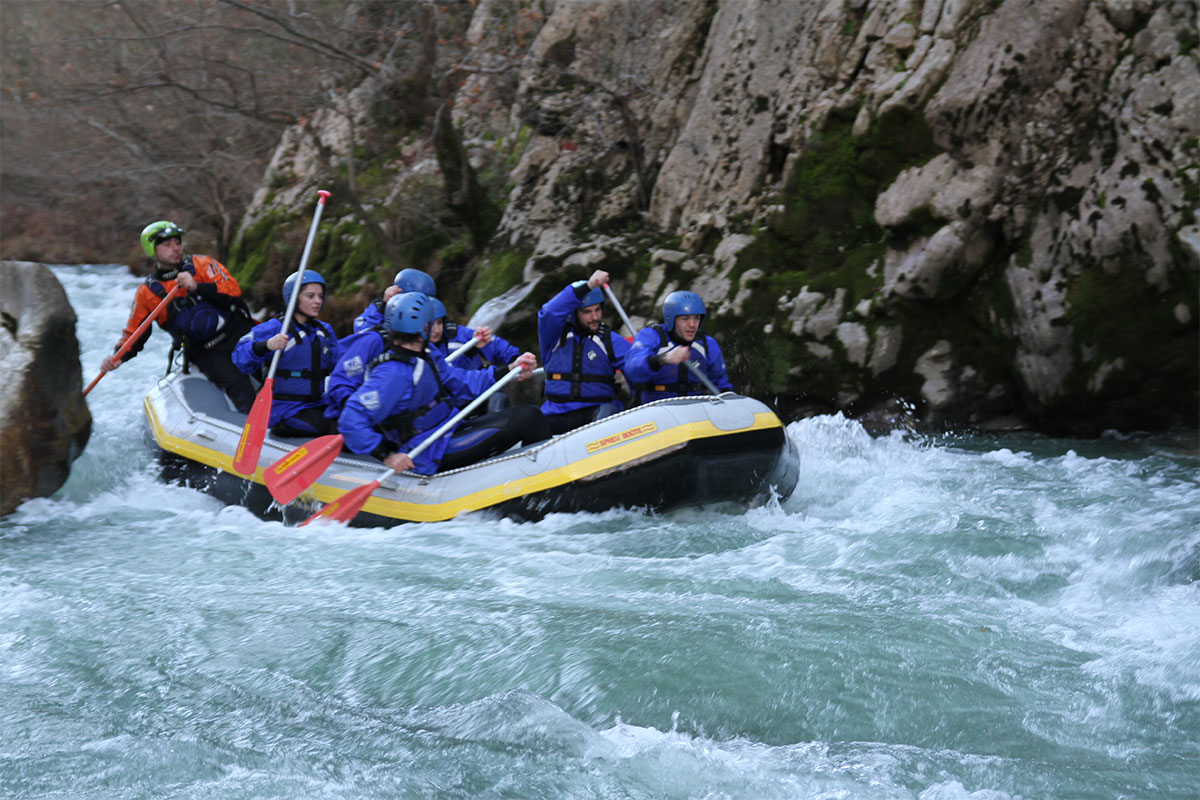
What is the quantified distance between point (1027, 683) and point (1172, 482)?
347 centimetres

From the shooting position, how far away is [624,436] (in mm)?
5742

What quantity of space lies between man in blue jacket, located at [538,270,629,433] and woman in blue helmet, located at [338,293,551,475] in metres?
0.31

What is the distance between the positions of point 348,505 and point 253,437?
891mm

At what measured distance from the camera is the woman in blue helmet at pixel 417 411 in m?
5.80

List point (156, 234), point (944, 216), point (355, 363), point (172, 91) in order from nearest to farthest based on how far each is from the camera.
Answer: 1. point (355, 363)
2. point (156, 234)
3. point (944, 216)
4. point (172, 91)

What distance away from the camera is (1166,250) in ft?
23.3

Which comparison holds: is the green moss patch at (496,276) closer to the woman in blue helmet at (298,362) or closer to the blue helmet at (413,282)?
the blue helmet at (413,282)

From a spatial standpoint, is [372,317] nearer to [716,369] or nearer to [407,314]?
[407,314]

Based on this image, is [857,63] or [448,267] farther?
[448,267]

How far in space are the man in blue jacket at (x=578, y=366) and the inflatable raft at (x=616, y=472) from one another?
788 millimetres

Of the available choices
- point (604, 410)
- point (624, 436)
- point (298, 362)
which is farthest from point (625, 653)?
point (298, 362)

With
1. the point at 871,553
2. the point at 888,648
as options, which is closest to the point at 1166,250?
the point at 871,553

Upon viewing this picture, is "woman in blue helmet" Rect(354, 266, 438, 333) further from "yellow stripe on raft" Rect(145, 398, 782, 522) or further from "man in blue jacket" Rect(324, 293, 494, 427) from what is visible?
"yellow stripe on raft" Rect(145, 398, 782, 522)

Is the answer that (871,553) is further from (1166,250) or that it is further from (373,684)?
(1166,250)
